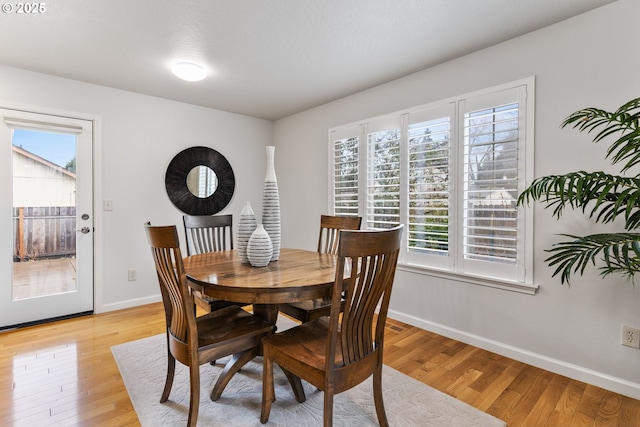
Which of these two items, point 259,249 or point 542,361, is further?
point 542,361

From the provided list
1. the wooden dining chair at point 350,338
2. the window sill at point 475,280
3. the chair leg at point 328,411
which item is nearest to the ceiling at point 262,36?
the wooden dining chair at point 350,338

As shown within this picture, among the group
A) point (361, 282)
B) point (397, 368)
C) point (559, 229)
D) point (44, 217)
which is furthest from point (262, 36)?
point (44, 217)

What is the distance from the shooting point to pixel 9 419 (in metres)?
1.64

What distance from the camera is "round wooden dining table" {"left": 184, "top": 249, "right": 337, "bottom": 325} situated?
4.71 ft

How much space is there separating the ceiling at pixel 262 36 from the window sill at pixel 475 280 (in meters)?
1.79

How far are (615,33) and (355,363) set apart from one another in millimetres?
2442

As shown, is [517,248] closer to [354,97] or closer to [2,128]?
[354,97]

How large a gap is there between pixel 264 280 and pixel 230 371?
0.71 metres

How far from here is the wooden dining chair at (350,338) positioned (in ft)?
4.07

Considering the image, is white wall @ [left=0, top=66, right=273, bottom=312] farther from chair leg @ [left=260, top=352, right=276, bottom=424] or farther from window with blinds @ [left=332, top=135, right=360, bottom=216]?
chair leg @ [left=260, top=352, right=276, bottom=424]

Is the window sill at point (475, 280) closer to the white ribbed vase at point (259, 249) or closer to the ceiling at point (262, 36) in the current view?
the white ribbed vase at point (259, 249)

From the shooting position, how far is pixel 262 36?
88.0 inches

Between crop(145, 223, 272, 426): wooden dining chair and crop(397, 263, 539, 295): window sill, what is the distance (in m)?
1.64

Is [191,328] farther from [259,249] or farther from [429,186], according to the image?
[429,186]
